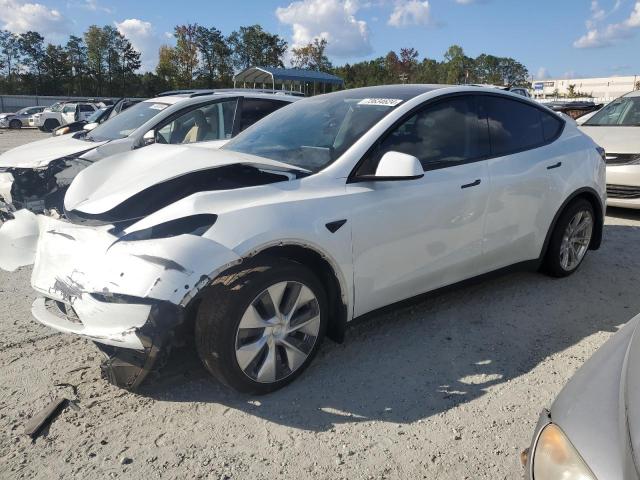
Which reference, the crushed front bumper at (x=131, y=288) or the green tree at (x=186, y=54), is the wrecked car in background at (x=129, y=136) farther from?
the green tree at (x=186, y=54)

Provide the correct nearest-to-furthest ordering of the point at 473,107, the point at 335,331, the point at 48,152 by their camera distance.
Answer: the point at 335,331 < the point at 473,107 < the point at 48,152

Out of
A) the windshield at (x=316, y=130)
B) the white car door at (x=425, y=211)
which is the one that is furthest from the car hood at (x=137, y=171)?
the white car door at (x=425, y=211)

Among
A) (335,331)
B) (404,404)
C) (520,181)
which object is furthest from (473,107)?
(404,404)

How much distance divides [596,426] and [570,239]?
344 cm

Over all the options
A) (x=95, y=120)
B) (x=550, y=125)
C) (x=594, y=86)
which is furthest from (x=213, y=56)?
(x=594, y=86)

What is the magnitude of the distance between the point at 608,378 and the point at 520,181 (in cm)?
249

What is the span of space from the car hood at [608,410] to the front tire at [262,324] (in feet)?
4.68

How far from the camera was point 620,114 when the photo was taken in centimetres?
830

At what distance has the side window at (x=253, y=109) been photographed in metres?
7.06

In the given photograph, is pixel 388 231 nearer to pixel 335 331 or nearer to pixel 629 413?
pixel 335 331

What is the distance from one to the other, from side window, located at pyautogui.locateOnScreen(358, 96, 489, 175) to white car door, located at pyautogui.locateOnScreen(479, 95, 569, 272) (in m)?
0.16

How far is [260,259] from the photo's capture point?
107 inches

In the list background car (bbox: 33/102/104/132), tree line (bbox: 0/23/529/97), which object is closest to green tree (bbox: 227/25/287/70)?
tree line (bbox: 0/23/529/97)

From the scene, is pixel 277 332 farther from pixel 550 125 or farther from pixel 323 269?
pixel 550 125
